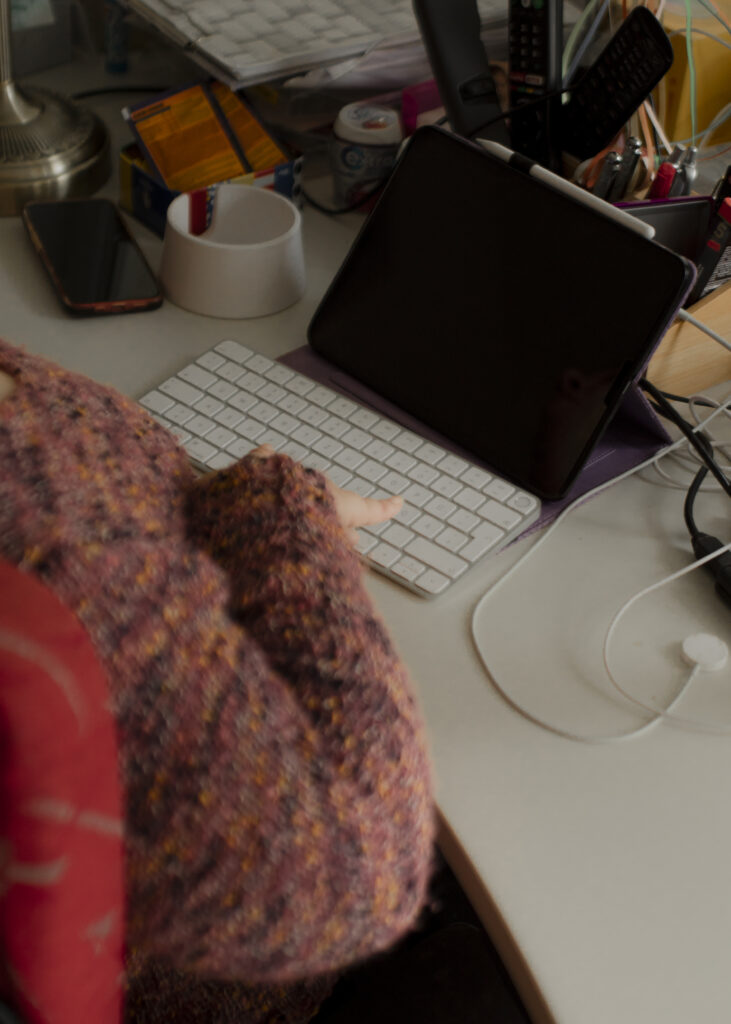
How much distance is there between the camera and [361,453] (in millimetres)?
708

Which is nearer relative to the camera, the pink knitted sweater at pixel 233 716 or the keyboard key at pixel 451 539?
the pink knitted sweater at pixel 233 716

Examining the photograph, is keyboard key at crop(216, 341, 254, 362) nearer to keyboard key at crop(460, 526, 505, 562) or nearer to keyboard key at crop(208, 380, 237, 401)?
keyboard key at crop(208, 380, 237, 401)

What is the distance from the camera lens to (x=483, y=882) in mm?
488

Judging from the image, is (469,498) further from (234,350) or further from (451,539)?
(234,350)

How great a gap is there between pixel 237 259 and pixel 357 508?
0.31 metres

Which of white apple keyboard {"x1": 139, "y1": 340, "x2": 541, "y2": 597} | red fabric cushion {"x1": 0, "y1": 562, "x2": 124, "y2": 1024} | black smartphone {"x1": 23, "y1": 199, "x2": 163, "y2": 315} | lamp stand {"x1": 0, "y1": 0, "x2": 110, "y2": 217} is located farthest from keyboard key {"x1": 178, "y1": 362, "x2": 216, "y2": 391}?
red fabric cushion {"x1": 0, "y1": 562, "x2": 124, "y2": 1024}

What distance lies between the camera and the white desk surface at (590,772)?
46cm

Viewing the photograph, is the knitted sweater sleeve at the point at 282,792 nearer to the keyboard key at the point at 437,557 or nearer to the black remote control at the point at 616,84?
the keyboard key at the point at 437,557

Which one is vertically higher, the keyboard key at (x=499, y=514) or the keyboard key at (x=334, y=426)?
the keyboard key at (x=499, y=514)

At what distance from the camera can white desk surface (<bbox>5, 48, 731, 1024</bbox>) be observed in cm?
46

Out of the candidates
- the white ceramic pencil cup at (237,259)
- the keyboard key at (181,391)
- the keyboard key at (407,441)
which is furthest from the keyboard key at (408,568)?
the white ceramic pencil cup at (237,259)

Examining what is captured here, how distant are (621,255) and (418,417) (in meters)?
0.18

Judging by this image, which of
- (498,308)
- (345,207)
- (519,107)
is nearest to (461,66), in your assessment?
(519,107)

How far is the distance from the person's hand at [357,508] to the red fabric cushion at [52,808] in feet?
0.88
